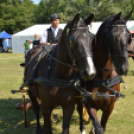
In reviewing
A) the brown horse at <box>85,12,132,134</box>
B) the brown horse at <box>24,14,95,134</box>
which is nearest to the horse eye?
the brown horse at <box>24,14,95,134</box>

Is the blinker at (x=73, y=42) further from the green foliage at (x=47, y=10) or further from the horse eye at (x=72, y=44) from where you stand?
the green foliage at (x=47, y=10)

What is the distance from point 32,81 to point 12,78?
7.21 metres

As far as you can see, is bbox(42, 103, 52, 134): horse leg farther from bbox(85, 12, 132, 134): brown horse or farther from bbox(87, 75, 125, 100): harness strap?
bbox(87, 75, 125, 100): harness strap

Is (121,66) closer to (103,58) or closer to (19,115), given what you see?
(103,58)

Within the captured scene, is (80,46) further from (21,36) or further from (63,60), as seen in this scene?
(21,36)

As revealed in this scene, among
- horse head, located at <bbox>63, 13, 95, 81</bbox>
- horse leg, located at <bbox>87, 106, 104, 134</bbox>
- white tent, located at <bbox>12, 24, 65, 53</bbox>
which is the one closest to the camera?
horse head, located at <bbox>63, 13, 95, 81</bbox>

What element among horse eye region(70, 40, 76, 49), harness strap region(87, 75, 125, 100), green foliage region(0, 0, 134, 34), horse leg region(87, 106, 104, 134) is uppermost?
green foliage region(0, 0, 134, 34)

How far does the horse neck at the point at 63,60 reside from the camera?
3482 mm

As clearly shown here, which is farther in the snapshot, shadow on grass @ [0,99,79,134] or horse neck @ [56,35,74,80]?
shadow on grass @ [0,99,79,134]

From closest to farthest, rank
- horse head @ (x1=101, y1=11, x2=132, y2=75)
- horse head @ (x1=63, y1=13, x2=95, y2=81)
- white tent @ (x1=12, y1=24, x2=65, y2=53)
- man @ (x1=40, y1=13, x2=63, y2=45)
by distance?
1. horse head @ (x1=63, y1=13, x2=95, y2=81)
2. horse head @ (x1=101, y1=11, x2=132, y2=75)
3. man @ (x1=40, y1=13, x2=63, y2=45)
4. white tent @ (x1=12, y1=24, x2=65, y2=53)

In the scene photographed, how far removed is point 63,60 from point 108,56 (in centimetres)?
84

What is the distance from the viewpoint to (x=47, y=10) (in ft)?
148

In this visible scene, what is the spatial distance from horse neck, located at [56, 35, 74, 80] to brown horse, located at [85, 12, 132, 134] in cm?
52

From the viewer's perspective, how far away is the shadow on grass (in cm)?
514
